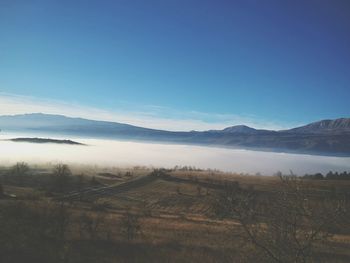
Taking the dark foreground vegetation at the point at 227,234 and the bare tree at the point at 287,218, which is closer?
the bare tree at the point at 287,218

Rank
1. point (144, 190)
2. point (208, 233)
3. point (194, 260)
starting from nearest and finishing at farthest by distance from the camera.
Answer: point (194, 260)
point (208, 233)
point (144, 190)

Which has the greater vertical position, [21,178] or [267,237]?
[267,237]

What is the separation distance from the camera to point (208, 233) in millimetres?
36094

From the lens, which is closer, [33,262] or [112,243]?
[33,262]

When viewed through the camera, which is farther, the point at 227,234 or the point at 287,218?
the point at 227,234

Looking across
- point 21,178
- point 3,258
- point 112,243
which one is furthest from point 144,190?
point 3,258

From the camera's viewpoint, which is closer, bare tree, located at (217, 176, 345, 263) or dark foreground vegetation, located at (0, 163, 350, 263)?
bare tree, located at (217, 176, 345, 263)

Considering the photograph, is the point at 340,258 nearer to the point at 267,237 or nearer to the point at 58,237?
the point at 267,237

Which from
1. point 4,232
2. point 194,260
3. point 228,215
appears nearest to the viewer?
point 228,215

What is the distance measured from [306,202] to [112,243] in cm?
1793

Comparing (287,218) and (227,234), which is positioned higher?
(287,218)

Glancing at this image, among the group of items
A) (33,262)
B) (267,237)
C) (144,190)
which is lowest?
(144,190)

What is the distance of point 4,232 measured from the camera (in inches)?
769

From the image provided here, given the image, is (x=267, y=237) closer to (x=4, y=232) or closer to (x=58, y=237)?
(x=4, y=232)
